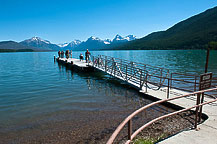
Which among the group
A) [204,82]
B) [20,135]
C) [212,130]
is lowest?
[20,135]

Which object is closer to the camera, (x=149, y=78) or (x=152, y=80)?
(x=149, y=78)

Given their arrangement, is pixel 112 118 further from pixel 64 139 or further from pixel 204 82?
pixel 204 82

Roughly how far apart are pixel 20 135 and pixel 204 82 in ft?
25.0

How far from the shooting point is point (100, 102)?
10523 millimetres

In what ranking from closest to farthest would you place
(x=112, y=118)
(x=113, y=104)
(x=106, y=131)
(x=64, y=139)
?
(x=64, y=139) < (x=106, y=131) < (x=112, y=118) < (x=113, y=104)

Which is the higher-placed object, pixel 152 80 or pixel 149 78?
pixel 149 78

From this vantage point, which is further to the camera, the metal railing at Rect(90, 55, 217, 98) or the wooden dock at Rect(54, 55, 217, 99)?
the wooden dock at Rect(54, 55, 217, 99)

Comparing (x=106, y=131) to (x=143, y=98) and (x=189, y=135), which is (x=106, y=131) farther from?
(x=143, y=98)

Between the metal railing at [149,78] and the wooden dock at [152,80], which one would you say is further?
the wooden dock at [152,80]

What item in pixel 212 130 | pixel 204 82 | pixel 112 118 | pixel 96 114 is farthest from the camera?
pixel 96 114

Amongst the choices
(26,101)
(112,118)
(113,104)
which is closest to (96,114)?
(112,118)

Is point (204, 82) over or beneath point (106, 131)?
Answer: over

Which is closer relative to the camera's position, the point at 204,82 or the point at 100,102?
the point at 204,82

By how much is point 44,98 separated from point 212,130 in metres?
10.9
